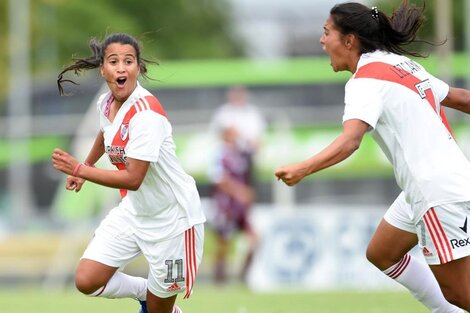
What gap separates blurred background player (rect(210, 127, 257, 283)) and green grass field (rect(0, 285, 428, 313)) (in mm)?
2590

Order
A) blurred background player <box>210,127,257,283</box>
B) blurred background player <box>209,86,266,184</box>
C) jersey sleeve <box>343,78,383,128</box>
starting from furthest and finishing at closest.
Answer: blurred background player <box>209,86,266,184</box>
blurred background player <box>210,127,257,283</box>
jersey sleeve <box>343,78,383,128</box>

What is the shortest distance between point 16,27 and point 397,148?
26739mm

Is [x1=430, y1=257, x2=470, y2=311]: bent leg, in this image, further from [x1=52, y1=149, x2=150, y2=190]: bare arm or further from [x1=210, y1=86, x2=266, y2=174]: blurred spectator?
[x1=210, y1=86, x2=266, y2=174]: blurred spectator

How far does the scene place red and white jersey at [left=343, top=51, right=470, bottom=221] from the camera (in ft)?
23.8

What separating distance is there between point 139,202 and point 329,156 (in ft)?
5.57

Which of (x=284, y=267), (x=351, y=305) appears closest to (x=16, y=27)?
(x=284, y=267)

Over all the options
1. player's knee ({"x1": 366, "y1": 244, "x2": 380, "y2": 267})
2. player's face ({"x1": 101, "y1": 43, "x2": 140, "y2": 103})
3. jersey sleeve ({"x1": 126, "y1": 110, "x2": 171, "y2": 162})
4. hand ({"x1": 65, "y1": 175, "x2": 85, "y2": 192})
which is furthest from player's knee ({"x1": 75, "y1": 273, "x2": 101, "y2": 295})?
player's knee ({"x1": 366, "y1": 244, "x2": 380, "y2": 267})

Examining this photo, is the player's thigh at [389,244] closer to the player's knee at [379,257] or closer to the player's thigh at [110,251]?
the player's knee at [379,257]

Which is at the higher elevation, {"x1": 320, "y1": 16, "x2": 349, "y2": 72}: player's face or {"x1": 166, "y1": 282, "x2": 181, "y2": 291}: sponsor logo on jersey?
{"x1": 320, "y1": 16, "x2": 349, "y2": 72}: player's face

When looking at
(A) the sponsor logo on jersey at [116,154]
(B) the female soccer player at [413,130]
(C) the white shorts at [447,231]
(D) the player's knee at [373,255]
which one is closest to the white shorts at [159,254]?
(A) the sponsor logo on jersey at [116,154]

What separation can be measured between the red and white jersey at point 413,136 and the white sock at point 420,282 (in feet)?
2.59

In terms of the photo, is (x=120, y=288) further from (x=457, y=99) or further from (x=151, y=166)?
(x=457, y=99)

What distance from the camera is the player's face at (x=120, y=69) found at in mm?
7805

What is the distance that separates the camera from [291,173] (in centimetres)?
662
